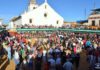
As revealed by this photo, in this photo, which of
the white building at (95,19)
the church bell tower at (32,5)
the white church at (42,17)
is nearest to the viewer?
the white building at (95,19)

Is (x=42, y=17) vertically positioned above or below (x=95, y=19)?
above

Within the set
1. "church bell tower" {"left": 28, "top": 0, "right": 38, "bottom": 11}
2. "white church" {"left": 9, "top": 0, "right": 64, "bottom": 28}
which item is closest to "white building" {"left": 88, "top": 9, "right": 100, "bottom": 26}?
"white church" {"left": 9, "top": 0, "right": 64, "bottom": 28}

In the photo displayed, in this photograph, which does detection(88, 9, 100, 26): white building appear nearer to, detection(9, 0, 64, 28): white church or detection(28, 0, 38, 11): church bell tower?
detection(9, 0, 64, 28): white church

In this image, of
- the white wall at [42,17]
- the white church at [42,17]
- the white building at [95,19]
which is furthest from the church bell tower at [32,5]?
the white building at [95,19]

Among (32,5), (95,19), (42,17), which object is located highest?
(32,5)

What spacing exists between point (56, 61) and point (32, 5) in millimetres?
71328

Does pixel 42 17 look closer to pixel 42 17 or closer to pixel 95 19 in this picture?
pixel 42 17

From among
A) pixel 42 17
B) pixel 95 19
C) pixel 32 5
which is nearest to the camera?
Result: pixel 95 19

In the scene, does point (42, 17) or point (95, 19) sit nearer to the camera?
point (95, 19)

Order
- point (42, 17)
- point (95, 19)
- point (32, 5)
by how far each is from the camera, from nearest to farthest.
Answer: point (95, 19) → point (42, 17) → point (32, 5)

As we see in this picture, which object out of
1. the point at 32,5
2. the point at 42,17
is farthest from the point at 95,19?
the point at 32,5

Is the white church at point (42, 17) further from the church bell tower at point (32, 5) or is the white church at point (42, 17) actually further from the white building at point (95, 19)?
the church bell tower at point (32, 5)

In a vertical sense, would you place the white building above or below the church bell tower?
below

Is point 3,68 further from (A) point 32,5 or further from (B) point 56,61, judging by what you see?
(A) point 32,5
